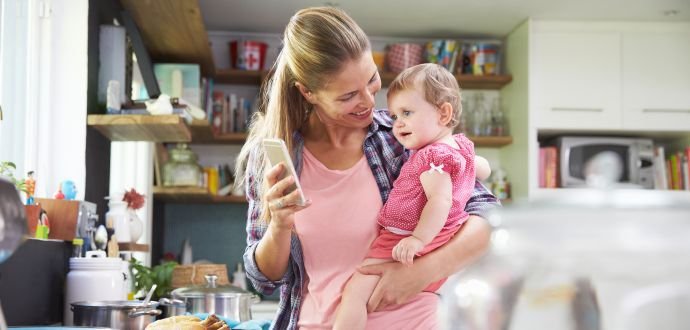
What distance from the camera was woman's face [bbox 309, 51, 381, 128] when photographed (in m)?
1.49

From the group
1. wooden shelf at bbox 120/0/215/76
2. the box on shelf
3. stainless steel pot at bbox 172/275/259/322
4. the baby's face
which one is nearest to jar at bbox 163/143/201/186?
the box on shelf

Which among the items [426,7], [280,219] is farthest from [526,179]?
[280,219]

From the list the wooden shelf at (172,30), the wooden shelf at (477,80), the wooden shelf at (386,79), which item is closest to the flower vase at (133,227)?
the wooden shelf at (172,30)

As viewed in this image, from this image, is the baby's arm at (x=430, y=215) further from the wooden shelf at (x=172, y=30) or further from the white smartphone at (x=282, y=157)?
the wooden shelf at (x=172, y=30)

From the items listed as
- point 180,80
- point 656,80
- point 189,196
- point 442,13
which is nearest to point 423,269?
point 180,80

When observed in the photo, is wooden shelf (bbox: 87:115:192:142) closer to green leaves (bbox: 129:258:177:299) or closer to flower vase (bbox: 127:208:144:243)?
flower vase (bbox: 127:208:144:243)

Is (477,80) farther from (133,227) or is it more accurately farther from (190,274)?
(133,227)

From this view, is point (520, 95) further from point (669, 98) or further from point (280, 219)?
point (280, 219)

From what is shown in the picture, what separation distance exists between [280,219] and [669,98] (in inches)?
184

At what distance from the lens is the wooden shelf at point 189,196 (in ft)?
15.7

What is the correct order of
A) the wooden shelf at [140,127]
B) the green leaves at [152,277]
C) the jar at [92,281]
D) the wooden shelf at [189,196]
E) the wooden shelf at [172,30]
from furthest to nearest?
the wooden shelf at [189,196] → the wooden shelf at [172,30] → the green leaves at [152,277] → the wooden shelf at [140,127] → the jar at [92,281]

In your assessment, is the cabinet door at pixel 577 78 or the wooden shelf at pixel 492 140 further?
the wooden shelf at pixel 492 140

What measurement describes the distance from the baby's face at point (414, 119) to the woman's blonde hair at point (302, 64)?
0.53 feet

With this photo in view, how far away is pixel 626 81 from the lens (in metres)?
5.49
